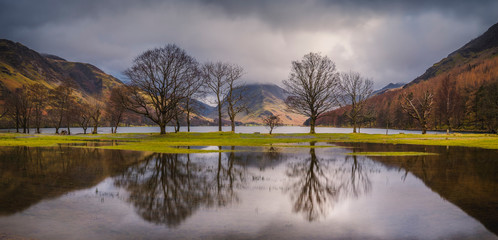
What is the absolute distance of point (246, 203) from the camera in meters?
11.1

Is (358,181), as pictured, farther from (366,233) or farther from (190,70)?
(190,70)

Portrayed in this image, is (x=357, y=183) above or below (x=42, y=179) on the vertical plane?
below

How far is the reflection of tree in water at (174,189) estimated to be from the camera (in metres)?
9.83

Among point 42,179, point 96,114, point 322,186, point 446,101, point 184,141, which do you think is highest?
point 446,101

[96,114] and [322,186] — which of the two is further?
[96,114]

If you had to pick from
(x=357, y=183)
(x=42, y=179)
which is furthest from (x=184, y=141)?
(x=357, y=183)

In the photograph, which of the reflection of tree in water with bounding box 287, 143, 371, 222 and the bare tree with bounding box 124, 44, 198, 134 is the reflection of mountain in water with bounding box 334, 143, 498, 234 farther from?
the bare tree with bounding box 124, 44, 198, 134

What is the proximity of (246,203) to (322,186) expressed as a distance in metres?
4.96

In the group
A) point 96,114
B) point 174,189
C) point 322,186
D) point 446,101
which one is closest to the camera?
point 174,189

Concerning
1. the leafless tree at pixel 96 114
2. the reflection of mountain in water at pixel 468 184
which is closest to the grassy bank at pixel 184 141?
the reflection of mountain in water at pixel 468 184

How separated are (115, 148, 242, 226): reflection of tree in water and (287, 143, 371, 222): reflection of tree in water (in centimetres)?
306

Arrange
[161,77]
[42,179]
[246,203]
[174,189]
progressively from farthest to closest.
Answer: [161,77] → [42,179] → [174,189] → [246,203]

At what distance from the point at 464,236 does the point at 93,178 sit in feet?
55.3

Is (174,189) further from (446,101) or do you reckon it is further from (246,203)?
(446,101)
